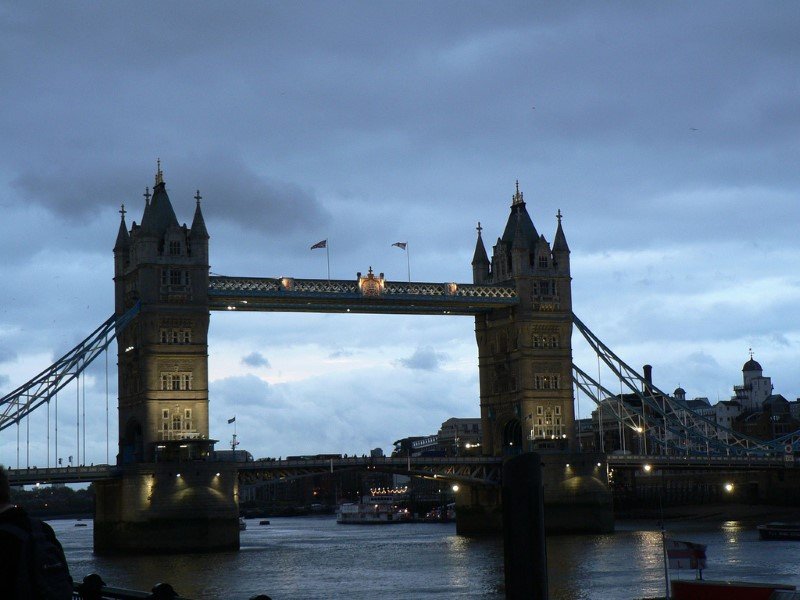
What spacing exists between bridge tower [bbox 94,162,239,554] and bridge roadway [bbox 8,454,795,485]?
2.53m

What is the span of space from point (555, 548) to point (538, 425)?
1827cm

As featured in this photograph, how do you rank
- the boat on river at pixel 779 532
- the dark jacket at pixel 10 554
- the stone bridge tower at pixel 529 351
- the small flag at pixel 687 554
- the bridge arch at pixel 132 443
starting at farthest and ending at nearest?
the stone bridge tower at pixel 529 351 → the bridge arch at pixel 132 443 → the boat on river at pixel 779 532 → the small flag at pixel 687 554 → the dark jacket at pixel 10 554

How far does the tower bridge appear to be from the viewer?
74.8m

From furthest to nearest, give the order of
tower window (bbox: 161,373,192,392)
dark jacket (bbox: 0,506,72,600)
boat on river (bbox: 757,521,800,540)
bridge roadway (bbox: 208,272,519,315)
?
bridge roadway (bbox: 208,272,519,315)
tower window (bbox: 161,373,192,392)
boat on river (bbox: 757,521,800,540)
dark jacket (bbox: 0,506,72,600)

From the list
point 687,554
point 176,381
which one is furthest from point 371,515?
point 687,554

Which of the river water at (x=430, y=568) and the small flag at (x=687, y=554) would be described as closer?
the small flag at (x=687, y=554)

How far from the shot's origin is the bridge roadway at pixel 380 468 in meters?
73.0

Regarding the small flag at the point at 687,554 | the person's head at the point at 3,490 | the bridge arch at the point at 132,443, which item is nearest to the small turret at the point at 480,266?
the bridge arch at the point at 132,443

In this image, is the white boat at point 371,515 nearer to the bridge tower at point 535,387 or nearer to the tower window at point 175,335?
the bridge tower at point 535,387

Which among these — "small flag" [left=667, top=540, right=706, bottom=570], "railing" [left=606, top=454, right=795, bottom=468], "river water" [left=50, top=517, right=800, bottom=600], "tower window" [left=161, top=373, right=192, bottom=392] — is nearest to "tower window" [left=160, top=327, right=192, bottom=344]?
"tower window" [left=161, top=373, right=192, bottom=392]

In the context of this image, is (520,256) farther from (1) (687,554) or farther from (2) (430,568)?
(1) (687,554)

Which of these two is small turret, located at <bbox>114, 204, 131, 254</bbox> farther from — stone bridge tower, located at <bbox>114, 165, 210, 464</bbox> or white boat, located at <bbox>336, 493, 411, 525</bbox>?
white boat, located at <bbox>336, 493, 411, 525</bbox>

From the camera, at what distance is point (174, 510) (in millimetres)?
74250

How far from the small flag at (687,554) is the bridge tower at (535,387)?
180ft
